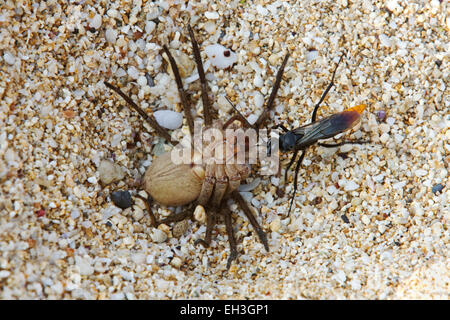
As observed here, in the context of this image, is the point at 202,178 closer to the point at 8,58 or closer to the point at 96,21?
the point at 96,21

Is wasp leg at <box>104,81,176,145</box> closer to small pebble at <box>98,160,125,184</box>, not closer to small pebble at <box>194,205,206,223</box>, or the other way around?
small pebble at <box>98,160,125,184</box>

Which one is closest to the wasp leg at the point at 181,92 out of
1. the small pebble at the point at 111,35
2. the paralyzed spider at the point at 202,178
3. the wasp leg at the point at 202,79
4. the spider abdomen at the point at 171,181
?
the paralyzed spider at the point at 202,178

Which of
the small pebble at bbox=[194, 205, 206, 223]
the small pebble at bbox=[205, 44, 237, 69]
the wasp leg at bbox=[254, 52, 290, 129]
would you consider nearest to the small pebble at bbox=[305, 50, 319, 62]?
the wasp leg at bbox=[254, 52, 290, 129]

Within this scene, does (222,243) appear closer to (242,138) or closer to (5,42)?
(242,138)

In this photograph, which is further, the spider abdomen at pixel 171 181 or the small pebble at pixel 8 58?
the spider abdomen at pixel 171 181

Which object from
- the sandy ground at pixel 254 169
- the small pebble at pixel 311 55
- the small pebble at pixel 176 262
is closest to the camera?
the sandy ground at pixel 254 169

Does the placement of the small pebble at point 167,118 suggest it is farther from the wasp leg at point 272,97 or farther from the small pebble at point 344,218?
the small pebble at point 344,218

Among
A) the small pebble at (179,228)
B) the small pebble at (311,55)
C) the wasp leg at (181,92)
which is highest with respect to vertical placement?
the small pebble at (311,55)

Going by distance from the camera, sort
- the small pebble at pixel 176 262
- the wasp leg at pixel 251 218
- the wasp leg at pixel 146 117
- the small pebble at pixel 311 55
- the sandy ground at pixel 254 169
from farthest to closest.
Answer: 1. the small pebble at pixel 311 55
2. the wasp leg at pixel 146 117
3. the wasp leg at pixel 251 218
4. the small pebble at pixel 176 262
5. the sandy ground at pixel 254 169
